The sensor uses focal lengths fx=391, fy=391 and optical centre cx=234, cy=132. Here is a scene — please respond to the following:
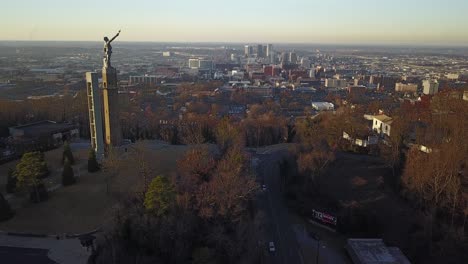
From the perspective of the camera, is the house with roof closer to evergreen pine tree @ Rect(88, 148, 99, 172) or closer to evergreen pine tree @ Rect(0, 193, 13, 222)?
evergreen pine tree @ Rect(88, 148, 99, 172)

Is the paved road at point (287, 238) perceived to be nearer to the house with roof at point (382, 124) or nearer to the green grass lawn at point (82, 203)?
the green grass lawn at point (82, 203)

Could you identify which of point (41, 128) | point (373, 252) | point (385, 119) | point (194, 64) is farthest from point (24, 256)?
point (194, 64)

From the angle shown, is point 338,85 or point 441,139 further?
point 338,85

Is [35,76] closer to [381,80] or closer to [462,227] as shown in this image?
[381,80]

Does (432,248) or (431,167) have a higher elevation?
(431,167)

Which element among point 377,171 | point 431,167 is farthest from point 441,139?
point 431,167

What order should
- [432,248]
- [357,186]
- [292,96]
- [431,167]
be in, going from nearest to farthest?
[432,248] < [431,167] < [357,186] < [292,96]

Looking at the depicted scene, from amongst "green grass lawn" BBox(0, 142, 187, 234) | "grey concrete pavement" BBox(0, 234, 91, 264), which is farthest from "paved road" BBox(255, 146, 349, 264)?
"grey concrete pavement" BBox(0, 234, 91, 264)
